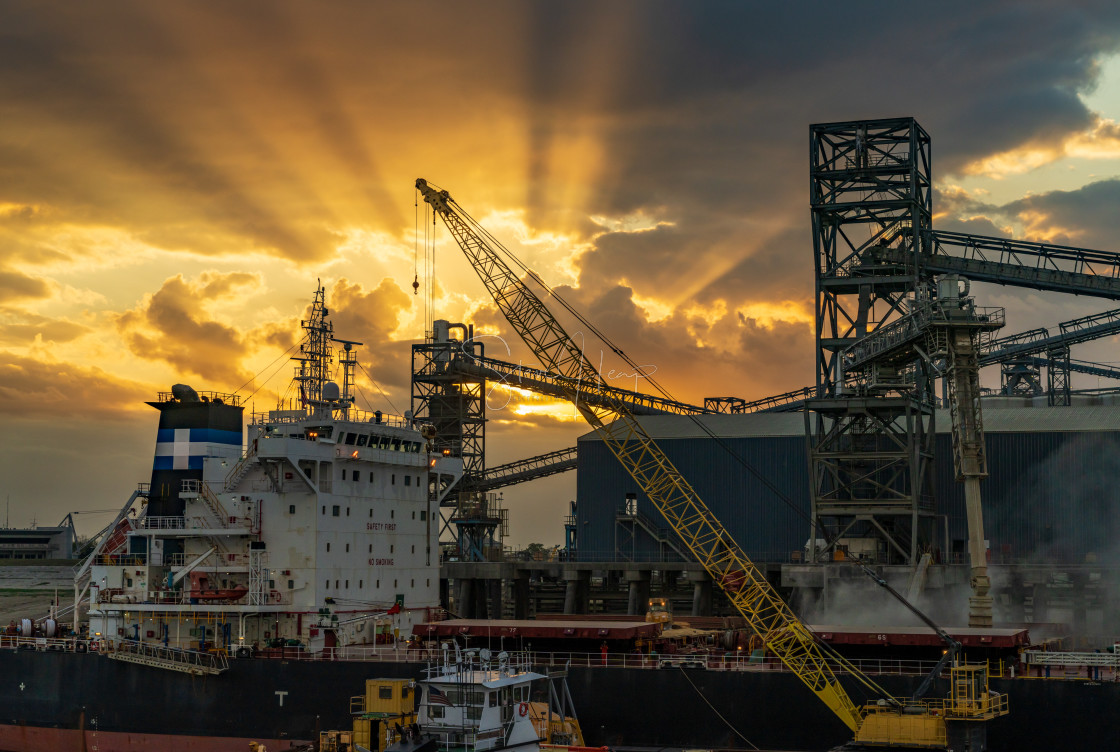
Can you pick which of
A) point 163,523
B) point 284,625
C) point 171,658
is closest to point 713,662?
point 284,625

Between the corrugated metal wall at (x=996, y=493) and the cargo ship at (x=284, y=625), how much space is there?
903 inches

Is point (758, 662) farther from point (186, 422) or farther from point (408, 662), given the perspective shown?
point (186, 422)

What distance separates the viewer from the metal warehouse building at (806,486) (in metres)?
67.6

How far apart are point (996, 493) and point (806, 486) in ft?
36.6

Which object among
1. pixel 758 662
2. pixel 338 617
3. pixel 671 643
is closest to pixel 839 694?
pixel 758 662

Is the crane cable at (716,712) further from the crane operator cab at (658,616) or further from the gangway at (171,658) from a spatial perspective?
the gangway at (171,658)

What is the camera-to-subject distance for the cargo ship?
44562 mm

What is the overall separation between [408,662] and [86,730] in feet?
50.7

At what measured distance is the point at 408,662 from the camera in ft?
155

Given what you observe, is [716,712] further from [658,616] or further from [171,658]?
[171,658]

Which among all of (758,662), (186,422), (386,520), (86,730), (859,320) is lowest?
(86,730)

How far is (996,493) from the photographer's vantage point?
6925 centimetres

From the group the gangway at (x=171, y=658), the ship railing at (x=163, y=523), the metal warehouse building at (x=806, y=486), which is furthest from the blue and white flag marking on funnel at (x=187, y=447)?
the metal warehouse building at (x=806, y=486)

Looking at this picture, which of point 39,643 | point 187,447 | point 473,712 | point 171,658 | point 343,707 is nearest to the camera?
point 473,712
